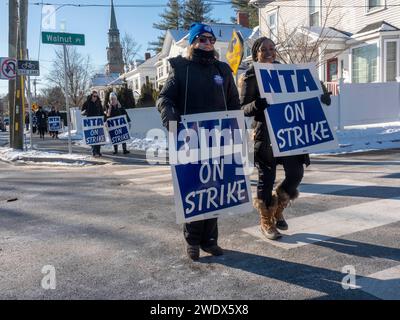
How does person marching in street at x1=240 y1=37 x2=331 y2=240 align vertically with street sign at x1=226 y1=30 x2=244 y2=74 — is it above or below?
below

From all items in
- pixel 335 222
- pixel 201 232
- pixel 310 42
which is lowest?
pixel 335 222

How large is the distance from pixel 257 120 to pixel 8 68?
13.3 m

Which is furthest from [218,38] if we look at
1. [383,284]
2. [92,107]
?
[383,284]

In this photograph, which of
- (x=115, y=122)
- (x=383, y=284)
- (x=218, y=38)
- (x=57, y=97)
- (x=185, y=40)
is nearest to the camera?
(x=383, y=284)

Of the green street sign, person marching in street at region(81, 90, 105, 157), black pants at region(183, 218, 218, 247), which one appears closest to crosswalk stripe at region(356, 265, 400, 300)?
black pants at region(183, 218, 218, 247)

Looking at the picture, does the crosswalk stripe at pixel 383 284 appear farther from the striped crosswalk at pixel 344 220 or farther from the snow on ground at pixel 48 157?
the snow on ground at pixel 48 157

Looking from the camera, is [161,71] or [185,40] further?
[161,71]

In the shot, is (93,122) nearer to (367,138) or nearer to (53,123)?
(367,138)

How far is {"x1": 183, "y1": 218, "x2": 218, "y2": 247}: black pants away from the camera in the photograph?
12.9ft

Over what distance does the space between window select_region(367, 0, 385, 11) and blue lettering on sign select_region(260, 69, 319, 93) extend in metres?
17.6

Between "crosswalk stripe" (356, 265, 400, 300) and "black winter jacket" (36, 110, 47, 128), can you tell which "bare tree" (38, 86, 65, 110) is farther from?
"crosswalk stripe" (356, 265, 400, 300)

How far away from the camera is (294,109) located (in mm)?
4348

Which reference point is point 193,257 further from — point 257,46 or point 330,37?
point 330,37

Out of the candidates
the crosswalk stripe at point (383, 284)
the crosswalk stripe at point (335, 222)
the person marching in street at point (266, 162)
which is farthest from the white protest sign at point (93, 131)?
the crosswalk stripe at point (383, 284)
